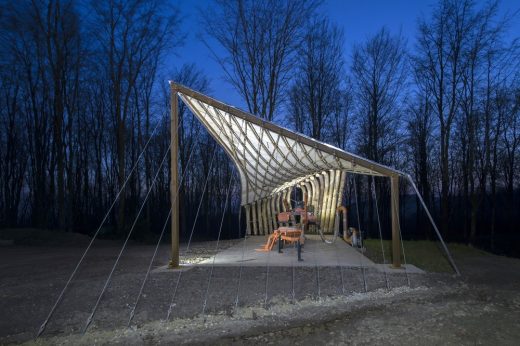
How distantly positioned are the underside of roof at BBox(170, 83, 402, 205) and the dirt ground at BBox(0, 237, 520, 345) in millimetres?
2567

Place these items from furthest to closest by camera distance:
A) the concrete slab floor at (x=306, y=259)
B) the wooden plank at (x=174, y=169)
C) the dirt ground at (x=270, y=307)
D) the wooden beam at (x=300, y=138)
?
the concrete slab floor at (x=306, y=259) → the wooden plank at (x=174, y=169) → the wooden beam at (x=300, y=138) → the dirt ground at (x=270, y=307)

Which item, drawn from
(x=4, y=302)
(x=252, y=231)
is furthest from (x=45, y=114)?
(x=4, y=302)

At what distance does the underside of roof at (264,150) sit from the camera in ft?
25.3

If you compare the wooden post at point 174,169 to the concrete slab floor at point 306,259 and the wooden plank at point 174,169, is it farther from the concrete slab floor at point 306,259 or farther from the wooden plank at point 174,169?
the concrete slab floor at point 306,259

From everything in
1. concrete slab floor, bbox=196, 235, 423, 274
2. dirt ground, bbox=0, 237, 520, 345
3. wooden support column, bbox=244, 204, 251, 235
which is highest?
wooden support column, bbox=244, 204, 251, 235

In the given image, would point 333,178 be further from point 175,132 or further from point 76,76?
point 76,76

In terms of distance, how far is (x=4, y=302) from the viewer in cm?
585

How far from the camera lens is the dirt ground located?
4.32 meters

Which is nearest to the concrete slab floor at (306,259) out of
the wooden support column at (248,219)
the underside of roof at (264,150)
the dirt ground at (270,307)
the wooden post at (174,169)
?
the dirt ground at (270,307)

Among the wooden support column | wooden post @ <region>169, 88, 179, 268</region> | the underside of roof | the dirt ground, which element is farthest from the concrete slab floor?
the wooden support column

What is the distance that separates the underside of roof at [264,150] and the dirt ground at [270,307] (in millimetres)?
2567

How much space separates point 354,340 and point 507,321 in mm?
2072

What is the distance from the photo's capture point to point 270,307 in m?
5.39

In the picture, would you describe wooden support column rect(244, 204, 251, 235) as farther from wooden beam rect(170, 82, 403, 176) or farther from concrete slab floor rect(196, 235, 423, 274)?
wooden beam rect(170, 82, 403, 176)
